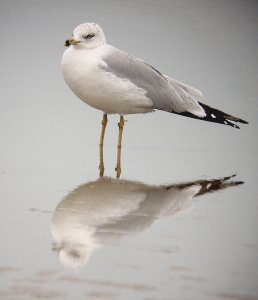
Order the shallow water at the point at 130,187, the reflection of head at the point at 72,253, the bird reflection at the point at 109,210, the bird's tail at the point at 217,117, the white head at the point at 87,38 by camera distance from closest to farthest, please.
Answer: the shallow water at the point at 130,187
the reflection of head at the point at 72,253
the bird reflection at the point at 109,210
the white head at the point at 87,38
the bird's tail at the point at 217,117

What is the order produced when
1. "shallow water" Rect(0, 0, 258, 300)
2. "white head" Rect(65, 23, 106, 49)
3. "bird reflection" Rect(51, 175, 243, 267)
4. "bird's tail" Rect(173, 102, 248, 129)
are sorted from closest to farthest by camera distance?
1. "shallow water" Rect(0, 0, 258, 300)
2. "bird reflection" Rect(51, 175, 243, 267)
3. "white head" Rect(65, 23, 106, 49)
4. "bird's tail" Rect(173, 102, 248, 129)

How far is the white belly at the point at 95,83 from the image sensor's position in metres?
7.14

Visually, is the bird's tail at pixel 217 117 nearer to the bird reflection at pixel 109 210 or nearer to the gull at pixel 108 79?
the gull at pixel 108 79

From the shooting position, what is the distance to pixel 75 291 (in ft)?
11.3

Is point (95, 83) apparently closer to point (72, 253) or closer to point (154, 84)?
point (154, 84)

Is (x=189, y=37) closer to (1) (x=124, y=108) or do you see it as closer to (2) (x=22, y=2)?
(2) (x=22, y=2)

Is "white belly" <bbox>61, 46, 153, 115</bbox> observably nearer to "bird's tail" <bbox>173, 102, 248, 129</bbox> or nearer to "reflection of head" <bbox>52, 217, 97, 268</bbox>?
"bird's tail" <bbox>173, 102, 248, 129</bbox>

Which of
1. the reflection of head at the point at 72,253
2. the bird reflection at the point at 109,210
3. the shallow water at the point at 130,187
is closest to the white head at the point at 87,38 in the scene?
the shallow water at the point at 130,187

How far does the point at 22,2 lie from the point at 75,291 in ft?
44.6

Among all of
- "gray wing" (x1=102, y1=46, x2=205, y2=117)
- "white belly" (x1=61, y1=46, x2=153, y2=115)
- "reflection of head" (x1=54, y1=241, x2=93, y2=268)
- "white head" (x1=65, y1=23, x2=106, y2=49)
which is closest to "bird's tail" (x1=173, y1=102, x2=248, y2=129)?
"gray wing" (x1=102, y1=46, x2=205, y2=117)

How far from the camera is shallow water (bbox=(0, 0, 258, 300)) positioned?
3.72 metres

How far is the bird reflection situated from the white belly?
48.7 inches

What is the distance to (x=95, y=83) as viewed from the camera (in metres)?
7.17

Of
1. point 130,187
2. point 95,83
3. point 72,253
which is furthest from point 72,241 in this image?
point 95,83
